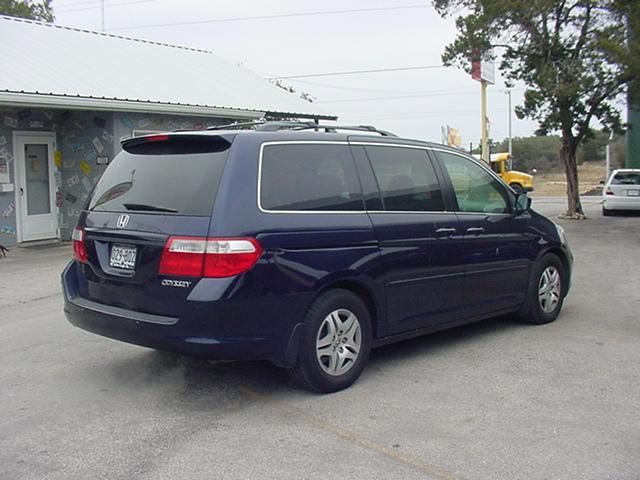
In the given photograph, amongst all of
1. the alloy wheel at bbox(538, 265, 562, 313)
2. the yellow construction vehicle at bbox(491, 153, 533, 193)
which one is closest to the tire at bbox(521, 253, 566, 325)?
the alloy wheel at bbox(538, 265, 562, 313)

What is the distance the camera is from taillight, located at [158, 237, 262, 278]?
439cm

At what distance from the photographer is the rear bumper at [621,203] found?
69.7ft

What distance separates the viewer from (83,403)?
191 inches

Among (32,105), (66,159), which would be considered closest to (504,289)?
(32,105)

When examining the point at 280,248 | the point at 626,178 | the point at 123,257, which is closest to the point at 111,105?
the point at 123,257

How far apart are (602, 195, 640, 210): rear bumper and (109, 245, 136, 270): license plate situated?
773 inches

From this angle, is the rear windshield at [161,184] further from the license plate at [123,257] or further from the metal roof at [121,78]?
the metal roof at [121,78]

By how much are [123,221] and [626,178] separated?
20.2 m

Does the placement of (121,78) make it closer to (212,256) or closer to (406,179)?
(406,179)

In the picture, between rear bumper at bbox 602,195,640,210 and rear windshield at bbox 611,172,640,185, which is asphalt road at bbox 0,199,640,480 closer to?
rear bumper at bbox 602,195,640,210

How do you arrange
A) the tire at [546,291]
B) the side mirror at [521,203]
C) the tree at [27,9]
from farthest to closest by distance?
the tree at [27,9] < the tire at [546,291] < the side mirror at [521,203]

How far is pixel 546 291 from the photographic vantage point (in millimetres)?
7062

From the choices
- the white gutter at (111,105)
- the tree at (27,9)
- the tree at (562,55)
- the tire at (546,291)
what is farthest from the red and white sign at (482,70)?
the tree at (27,9)

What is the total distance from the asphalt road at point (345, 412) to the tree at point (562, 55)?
1213 cm
